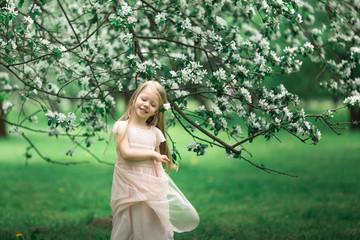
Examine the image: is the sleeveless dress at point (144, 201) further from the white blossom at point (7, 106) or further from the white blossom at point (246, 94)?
the white blossom at point (7, 106)

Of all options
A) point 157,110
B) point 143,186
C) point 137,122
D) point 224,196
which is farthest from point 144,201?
point 224,196

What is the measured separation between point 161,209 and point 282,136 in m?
15.9

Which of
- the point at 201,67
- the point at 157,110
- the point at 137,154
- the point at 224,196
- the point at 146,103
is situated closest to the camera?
the point at 137,154

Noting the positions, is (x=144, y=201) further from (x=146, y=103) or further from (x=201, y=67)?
(x=201, y=67)

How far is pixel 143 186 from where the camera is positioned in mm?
3678

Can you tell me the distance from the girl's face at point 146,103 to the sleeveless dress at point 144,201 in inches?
5.4

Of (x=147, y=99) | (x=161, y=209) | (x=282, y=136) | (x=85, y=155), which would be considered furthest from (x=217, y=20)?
(x=282, y=136)

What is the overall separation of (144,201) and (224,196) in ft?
16.1

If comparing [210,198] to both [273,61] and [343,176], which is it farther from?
[273,61]

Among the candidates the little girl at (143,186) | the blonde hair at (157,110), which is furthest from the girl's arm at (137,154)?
the blonde hair at (157,110)

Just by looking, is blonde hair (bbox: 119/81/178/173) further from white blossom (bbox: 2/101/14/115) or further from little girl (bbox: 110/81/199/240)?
white blossom (bbox: 2/101/14/115)

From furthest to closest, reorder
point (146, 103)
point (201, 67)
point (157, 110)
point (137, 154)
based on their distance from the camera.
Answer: point (201, 67)
point (157, 110)
point (146, 103)
point (137, 154)

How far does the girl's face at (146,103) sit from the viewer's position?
376 cm

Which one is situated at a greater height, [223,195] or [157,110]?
[157,110]
